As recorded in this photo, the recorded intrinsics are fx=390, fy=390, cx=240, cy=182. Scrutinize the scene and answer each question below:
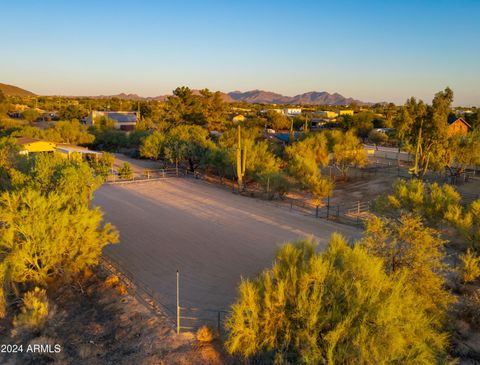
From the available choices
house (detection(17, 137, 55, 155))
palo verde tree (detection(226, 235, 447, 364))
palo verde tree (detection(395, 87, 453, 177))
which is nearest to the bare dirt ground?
palo verde tree (detection(226, 235, 447, 364))

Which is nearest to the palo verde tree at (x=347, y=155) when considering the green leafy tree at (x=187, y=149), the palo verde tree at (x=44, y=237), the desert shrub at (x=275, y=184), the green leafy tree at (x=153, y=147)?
the desert shrub at (x=275, y=184)

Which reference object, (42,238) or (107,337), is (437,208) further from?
(42,238)

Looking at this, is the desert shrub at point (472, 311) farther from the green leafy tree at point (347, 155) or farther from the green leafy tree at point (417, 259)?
the green leafy tree at point (347, 155)

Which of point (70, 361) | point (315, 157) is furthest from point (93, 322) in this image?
point (315, 157)

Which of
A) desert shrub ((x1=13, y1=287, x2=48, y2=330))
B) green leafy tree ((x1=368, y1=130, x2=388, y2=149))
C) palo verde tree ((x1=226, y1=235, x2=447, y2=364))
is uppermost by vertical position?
green leafy tree ((x1=368, y1=130, x2=388, y2=149))

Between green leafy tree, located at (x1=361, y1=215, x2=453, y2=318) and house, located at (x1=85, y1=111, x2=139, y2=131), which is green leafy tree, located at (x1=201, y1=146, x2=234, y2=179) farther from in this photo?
house, located at (x1=85, y1=111, x2=139, y2=131)

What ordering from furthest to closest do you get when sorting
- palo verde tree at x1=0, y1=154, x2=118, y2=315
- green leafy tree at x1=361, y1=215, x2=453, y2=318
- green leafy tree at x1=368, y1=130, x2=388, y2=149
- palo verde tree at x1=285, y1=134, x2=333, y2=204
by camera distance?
green leafy tree at x1=368, y1=130, x2=388, y2=149, palo verde tree at x1=285, y1=134, x2=333, y2=204, palo verde tree at x1=0, y1=154, x2=118, y2=315, green leafy tree at x1=361, y1=215, x2=453, y2=318
